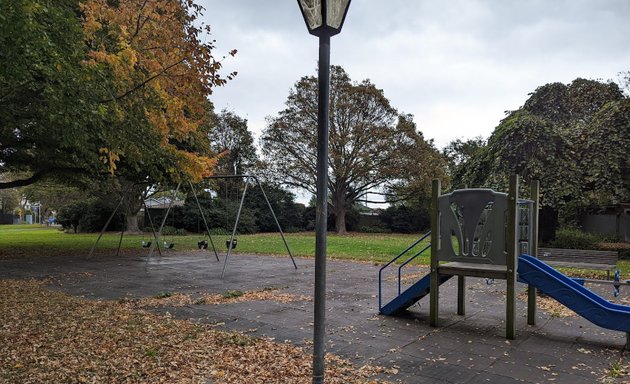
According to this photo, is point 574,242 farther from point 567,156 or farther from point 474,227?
point 474,227

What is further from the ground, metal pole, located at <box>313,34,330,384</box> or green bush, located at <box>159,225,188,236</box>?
metal pole, located at <box>313,34,330,384</box>

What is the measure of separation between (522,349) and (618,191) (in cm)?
1118

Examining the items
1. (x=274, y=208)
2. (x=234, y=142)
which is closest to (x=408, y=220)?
(x=274, y=208)

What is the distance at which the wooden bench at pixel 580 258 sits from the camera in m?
8.80

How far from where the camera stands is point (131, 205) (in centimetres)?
2652

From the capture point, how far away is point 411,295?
19.8 feet

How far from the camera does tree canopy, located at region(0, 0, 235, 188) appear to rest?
4815 millimetres

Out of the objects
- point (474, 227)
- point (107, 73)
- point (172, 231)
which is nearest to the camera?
point (474, 227)

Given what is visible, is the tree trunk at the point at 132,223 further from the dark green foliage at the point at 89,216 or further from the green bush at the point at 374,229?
the green bush at the point at 374,229

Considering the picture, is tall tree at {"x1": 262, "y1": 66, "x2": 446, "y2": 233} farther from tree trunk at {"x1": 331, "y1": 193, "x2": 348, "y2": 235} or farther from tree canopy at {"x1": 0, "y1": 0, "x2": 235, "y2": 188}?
tree canopy at {"x1": 0, "y1": 0, "x2": 235, "y2": 188}

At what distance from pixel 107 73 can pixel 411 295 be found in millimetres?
5265

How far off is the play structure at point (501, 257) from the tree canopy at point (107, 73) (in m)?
3.97

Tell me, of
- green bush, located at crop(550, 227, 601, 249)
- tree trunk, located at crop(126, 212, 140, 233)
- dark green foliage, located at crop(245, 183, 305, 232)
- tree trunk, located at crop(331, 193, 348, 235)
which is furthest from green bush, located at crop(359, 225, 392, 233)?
green bush, located at crop(550, 227, 601, 249)

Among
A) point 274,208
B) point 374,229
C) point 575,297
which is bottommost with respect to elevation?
point 374,229
